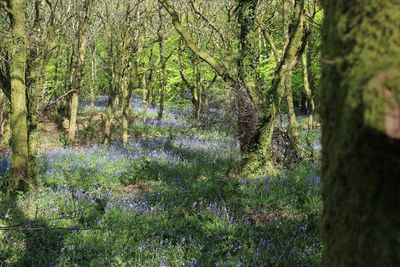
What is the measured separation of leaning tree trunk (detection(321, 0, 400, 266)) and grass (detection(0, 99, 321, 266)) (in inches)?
63.4

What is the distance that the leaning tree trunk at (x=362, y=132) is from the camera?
1.03 m

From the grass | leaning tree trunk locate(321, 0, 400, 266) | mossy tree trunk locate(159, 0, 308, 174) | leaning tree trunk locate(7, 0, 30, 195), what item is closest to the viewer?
leaning tree trunk locate(321, 0, 400, 266)

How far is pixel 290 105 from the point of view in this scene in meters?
15.1

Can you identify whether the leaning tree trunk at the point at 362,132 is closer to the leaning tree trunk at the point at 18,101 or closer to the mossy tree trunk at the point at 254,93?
the leaning tree trunk at the point at 18,101

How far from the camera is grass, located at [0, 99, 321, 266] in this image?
4.66m

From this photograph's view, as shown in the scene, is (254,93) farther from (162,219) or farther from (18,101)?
(162,219)

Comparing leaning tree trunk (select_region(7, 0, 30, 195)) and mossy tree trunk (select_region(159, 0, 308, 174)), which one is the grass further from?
Answer: mossy tree trunk (select_region(159, 0, 308, 174))

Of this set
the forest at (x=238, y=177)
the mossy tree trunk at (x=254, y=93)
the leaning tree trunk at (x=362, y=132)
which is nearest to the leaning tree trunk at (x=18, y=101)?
the forest at (x=238, y=177)

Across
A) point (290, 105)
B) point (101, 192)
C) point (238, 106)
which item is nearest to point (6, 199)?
point (101, 192)

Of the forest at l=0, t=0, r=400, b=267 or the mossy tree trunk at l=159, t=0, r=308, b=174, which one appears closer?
the forest at l=0, t=0, r=400, b=267

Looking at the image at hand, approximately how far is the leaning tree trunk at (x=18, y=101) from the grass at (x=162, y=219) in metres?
0.52

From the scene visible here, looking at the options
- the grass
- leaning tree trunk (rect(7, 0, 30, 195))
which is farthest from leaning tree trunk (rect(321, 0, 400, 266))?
leaning tree trunk (rect(7, 0, 30, 195))

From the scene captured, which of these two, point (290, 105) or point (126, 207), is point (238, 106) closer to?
point (126, 207)

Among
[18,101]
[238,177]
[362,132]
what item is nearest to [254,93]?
[238,177]
